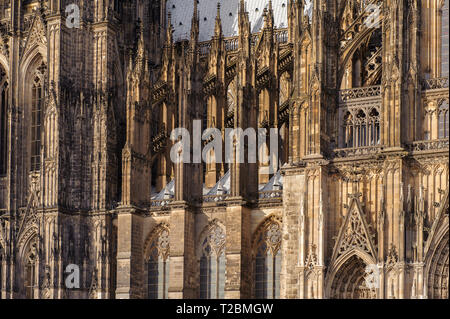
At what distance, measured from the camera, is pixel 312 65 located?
57.9 metres

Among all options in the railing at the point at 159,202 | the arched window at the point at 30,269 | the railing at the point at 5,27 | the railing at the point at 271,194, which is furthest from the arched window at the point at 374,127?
the railing at the point at 5,27

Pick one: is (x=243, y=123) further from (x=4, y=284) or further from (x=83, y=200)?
(x=4, y=284)

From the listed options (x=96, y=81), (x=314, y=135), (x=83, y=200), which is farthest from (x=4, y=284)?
(x=314, y=135)

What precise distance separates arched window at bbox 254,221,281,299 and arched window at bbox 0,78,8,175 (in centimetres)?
1566

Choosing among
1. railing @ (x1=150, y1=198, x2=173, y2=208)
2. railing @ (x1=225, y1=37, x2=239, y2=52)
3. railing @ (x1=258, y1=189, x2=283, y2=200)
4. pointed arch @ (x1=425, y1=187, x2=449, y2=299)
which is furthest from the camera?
railing @ (x1=225, y1=37, x2=239, y2=52)

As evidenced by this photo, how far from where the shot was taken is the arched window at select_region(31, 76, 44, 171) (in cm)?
6988

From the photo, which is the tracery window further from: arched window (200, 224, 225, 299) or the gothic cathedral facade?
arched window (200, 224, 225, 299)

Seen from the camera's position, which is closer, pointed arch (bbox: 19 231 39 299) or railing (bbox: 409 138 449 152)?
railing (bbox: 409 138 449 152)

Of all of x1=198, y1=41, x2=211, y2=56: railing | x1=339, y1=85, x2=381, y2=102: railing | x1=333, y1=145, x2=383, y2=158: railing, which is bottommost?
x1=333, y1=145, x2=383, y2=158: railing

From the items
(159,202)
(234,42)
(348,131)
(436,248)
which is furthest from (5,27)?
(436,248)

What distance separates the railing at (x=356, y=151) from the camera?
2213 inches

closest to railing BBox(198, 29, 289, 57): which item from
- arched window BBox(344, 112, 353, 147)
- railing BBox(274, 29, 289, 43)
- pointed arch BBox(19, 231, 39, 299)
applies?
railing BBox(274, 29, 289, 43)

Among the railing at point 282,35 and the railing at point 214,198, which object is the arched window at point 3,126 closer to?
the railing at point 214,198

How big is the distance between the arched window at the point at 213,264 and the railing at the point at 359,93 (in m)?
10.6
